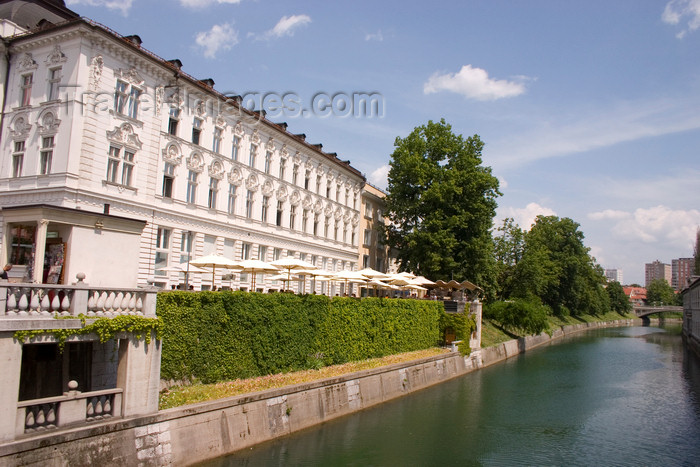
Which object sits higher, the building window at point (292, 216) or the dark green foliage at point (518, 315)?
the building window at point (292, 216)

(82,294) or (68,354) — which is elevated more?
(82,294)

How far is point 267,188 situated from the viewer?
40.8m

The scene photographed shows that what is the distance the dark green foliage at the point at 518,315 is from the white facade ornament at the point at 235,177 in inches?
1211

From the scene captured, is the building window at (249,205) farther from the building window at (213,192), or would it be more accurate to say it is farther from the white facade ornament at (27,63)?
the white facade ornament at (27,63)

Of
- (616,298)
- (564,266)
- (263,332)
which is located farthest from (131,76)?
(616,298)

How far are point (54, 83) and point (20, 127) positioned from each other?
121 inches

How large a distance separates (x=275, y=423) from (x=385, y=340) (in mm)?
14315

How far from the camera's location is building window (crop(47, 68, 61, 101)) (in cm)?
2816

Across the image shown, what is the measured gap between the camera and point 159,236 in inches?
1251

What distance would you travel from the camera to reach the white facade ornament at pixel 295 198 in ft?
145

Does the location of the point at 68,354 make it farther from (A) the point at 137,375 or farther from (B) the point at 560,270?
(B) the point at 560,270

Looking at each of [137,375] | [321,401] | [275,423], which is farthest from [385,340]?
[137,375]

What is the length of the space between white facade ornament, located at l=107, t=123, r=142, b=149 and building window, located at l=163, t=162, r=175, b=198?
2.46 metres

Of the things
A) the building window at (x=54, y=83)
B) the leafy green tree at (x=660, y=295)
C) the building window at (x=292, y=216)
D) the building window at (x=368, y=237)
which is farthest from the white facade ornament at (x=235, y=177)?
the leafy green tree at (x=660, y=295)
